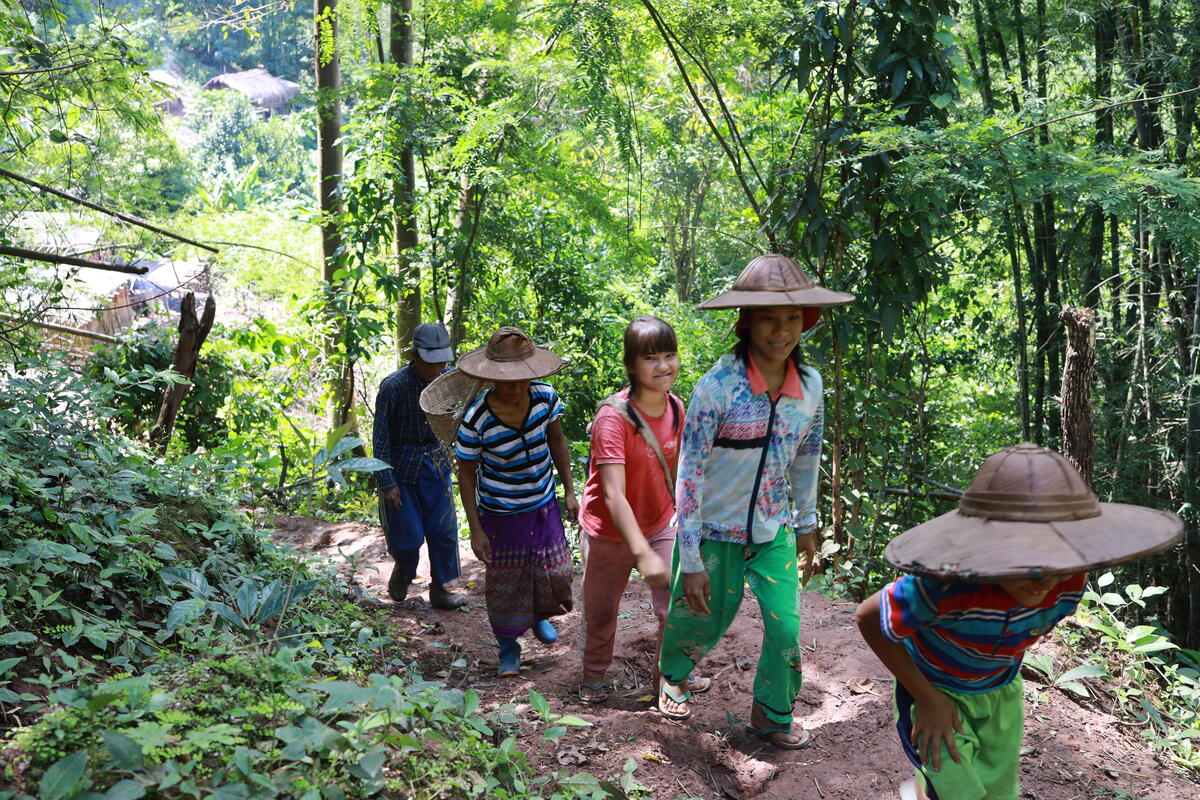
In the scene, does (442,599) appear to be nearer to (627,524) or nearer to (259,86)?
(627,524)

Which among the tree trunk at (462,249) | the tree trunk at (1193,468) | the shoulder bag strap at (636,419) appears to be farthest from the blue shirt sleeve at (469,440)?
the tree trunk at (1193,468)

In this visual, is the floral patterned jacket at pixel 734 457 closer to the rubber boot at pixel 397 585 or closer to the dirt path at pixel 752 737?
the dirt path at pixel 752 737

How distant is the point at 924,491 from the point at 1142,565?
2.28 meters

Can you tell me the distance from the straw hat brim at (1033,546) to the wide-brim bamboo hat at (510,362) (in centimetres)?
239

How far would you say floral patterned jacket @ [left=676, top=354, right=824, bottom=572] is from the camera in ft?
11.3

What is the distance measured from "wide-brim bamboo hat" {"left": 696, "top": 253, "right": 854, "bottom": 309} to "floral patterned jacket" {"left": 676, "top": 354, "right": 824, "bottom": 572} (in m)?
0.24

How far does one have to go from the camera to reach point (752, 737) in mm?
3785

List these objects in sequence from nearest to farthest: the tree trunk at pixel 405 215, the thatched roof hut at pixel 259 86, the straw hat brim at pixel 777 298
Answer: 1. the straw hat brim at pixel 777 298
2. the tree trunk at pixel 405 215
3. the thatched roof hut at pixel 259 86

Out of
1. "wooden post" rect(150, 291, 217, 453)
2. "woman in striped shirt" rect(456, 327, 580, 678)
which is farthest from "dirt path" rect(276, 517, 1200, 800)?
"wooden post" rect(150, 291, 217, 453)

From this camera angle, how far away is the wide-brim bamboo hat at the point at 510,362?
425 centimetres

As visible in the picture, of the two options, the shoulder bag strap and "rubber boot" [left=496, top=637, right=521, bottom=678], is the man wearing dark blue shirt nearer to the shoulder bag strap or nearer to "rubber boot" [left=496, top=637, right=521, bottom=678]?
"rubber boot" [left=496, top=637, right=521, bottom=678]

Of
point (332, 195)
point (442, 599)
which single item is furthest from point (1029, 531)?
point (332, 195)

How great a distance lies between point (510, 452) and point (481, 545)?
490 millimetres

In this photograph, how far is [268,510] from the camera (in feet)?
22.6
